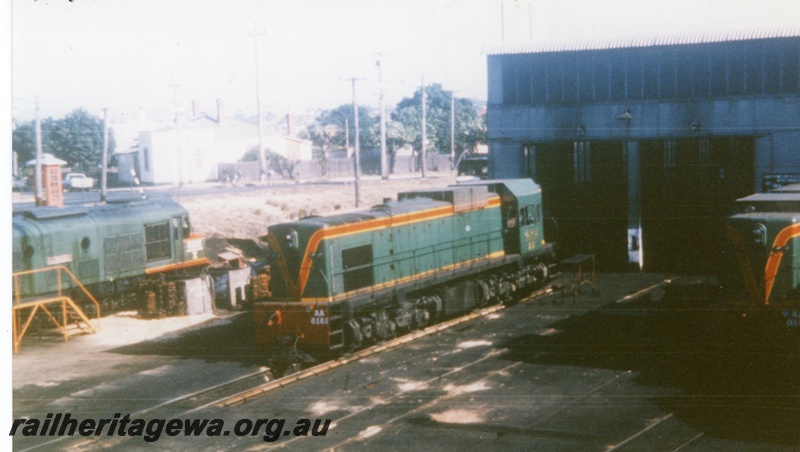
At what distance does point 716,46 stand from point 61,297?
63.2 ft

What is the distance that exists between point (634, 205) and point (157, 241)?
15.1 m

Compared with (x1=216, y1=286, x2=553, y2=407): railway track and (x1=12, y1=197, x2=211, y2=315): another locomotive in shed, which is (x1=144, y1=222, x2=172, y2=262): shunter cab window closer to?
(x1=12, y1=197, x2=211, y2=315): another locomotive in shed

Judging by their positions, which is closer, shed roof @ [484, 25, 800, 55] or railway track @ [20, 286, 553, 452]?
railway track @ [20, 286, 553, 452]

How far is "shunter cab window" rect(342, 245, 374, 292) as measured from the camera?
14.1 meters

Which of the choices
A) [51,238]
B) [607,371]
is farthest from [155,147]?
[607,371]

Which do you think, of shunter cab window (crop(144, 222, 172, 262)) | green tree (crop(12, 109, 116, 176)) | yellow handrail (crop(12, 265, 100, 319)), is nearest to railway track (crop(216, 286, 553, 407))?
yellow handrail (crop(12, 265, 100, 319))

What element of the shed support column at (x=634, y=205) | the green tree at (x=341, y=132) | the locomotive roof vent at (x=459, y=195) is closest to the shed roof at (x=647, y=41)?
the shed support column at (x=634, y=205)

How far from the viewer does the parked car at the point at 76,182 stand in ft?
143

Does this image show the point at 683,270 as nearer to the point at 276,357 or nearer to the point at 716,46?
the point at 716,46

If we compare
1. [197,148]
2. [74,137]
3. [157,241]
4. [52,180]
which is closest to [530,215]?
[157,241]

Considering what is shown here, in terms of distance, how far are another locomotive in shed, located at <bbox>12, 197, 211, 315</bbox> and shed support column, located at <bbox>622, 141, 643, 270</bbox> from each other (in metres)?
13.7

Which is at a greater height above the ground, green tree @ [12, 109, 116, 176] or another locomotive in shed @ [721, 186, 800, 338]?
green tree @ [12, 109, 116, 176]

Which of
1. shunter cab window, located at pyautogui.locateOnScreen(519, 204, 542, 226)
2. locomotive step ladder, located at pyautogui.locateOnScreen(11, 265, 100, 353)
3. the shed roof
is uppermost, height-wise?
the shed roof

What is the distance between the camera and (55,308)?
60.7 feet
